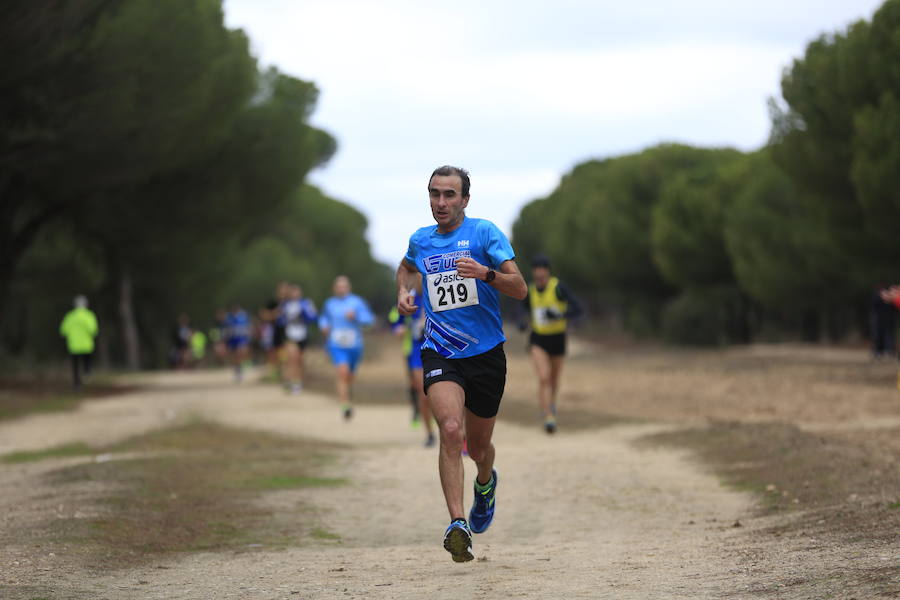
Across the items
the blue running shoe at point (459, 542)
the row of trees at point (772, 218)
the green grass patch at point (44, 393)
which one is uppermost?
the row of trees at point (772, 218)

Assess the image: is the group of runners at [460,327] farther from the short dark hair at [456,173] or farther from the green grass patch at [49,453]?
the green grass patch at [49,453]

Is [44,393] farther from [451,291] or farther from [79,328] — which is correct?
[451,291]

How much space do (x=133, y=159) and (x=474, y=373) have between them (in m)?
24.4

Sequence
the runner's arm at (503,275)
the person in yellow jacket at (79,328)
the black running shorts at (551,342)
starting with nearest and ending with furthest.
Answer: the runner's arm at (503,275), the black running shorts at (551,342), the person in yellow jacket at (79,328)

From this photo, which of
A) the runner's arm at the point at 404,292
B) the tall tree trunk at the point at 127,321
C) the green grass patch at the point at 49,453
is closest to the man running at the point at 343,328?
the green grass patch at the point at 49,453

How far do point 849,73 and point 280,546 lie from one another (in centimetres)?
2565

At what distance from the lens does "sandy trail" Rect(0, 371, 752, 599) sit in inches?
295

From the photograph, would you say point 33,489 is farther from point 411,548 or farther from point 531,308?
point 531,308

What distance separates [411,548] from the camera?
9.34 metres

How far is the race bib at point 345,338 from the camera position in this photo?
20500mm

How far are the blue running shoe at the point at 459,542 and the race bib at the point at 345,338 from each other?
12.6 metres

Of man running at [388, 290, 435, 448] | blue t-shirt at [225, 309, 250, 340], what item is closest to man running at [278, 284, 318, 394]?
blue t-shirt at [225, 309, 250, 340]

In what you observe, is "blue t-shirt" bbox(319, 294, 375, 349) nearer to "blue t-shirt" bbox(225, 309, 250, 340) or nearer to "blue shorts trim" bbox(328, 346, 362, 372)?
"blue shorts trim" bbox(328, 346, 362, 372)

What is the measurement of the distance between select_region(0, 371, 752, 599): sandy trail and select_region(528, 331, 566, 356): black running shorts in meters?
1.05
